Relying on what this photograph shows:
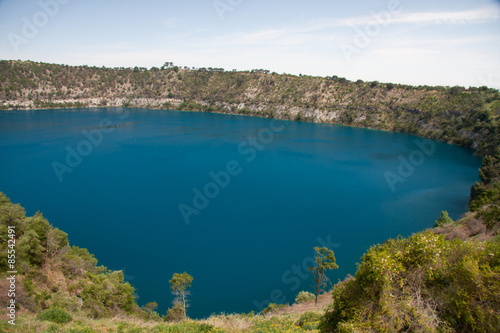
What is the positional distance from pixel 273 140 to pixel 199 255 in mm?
67815

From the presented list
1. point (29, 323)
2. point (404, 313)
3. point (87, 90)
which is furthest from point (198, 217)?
point (87, 90)

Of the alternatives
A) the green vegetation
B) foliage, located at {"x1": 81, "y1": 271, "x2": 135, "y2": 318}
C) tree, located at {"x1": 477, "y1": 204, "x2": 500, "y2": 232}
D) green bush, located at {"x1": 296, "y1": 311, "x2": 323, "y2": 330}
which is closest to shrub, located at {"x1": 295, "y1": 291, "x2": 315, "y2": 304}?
green bush, located at {"x1": 296, "y1": 311, "x2": 323, "y2": 330}

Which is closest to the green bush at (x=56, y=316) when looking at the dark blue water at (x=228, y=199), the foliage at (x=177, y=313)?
the foliage at (x=177, y=313)

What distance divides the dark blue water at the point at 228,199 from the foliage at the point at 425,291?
1704 cm

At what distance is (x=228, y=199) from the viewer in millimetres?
46250

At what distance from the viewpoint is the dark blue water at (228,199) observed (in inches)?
1162

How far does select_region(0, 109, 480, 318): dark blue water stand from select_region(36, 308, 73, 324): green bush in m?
10.7

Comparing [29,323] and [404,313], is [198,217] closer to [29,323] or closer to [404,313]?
[29,323]

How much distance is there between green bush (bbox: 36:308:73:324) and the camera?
14434 millimetres

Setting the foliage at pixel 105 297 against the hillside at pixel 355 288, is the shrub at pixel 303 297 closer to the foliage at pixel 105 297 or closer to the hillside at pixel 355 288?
the hillside at pixel 355 288

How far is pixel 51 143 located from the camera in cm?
7900

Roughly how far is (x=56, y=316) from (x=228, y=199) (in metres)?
32.3

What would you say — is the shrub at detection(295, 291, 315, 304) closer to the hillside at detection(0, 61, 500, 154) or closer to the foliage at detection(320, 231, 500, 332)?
the foliage at detection(320, 231, 500, 332)

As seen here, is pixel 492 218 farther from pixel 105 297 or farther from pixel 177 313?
pixel 105 297
